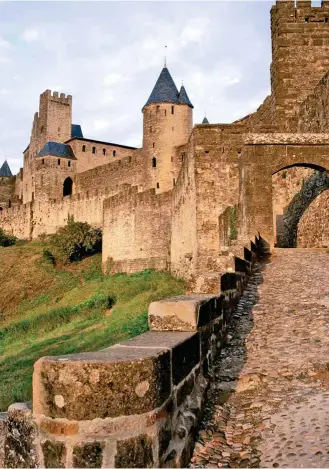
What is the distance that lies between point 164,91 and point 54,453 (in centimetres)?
3927

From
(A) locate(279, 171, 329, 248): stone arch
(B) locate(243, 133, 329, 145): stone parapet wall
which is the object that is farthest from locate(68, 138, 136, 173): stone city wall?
(B) locate(243, 133, 329, 145): stone parapet wall

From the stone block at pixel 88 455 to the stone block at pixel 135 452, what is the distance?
0.29ft

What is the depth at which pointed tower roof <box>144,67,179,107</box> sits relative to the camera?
3866 cm

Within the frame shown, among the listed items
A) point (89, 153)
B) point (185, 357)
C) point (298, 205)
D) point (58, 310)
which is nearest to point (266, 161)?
point (298, 205)

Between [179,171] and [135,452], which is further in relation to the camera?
[179,171]

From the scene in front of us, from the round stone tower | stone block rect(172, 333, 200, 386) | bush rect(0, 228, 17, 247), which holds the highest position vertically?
the round stone tower

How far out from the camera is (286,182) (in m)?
17.5

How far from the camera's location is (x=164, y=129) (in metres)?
37.8

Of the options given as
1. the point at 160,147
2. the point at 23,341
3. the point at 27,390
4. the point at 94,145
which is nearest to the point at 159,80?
the point at 160,147

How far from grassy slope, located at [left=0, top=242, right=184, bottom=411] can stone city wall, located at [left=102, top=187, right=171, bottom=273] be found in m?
1.11

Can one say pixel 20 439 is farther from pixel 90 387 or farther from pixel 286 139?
pixel 286 139

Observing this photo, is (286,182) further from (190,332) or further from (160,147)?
(160,147)

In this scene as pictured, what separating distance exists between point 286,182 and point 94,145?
3880 cm

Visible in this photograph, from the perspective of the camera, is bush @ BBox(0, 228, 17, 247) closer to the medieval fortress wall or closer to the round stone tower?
the medieval fortress wall
